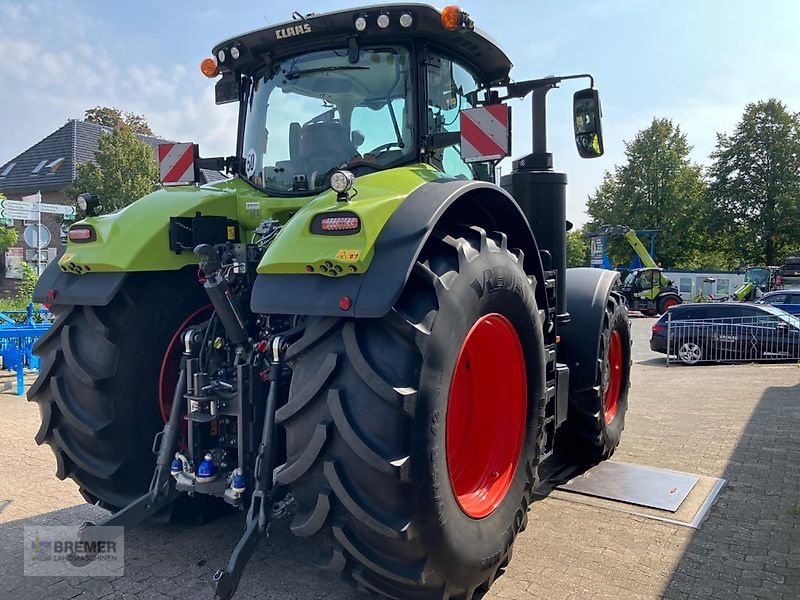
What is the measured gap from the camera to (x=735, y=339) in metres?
13.5

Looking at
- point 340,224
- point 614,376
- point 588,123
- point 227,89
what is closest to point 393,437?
point 340,224

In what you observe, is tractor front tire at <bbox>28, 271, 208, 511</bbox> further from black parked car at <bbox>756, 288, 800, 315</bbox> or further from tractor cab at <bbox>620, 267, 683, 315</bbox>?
tractor cab at <bbox>620, 267, 683, 315</bbox>

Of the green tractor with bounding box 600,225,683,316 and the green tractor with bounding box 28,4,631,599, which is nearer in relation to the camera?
the green tractor with bounding box 28,4,631,599

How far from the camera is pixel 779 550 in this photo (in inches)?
135

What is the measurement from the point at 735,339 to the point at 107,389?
1340cm

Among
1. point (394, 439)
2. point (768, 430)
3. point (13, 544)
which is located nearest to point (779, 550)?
point (394, 439)

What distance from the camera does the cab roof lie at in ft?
10.5

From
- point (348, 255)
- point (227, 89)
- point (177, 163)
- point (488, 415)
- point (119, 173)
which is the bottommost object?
point (488, 415)

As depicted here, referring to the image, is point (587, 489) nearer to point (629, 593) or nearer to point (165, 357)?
point (629, 593)

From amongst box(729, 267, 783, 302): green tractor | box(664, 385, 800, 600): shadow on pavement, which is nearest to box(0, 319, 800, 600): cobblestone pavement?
box(664, 385, 800, 600): shadow on pavement

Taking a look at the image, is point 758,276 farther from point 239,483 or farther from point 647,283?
point 239,483

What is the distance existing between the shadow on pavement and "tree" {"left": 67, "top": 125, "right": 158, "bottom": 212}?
73.5 ft

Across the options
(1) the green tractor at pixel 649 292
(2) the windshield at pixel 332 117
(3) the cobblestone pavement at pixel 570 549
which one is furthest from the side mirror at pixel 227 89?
(1) the green tractor at pixel 649 292

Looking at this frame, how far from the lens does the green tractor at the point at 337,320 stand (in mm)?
2240
